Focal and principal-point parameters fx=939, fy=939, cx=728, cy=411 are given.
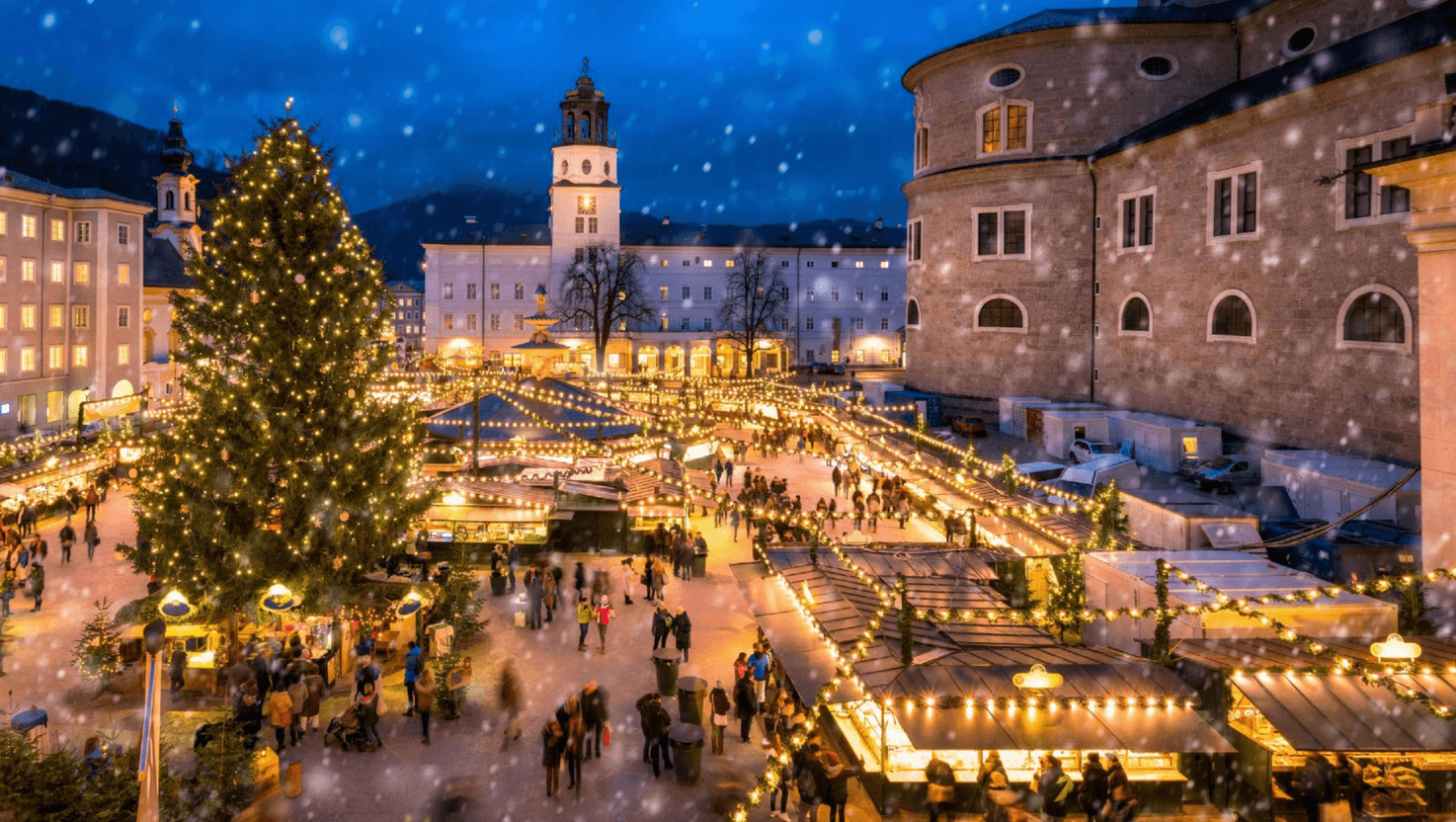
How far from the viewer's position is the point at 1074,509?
21281mm

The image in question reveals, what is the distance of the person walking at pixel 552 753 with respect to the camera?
10922 millimetres

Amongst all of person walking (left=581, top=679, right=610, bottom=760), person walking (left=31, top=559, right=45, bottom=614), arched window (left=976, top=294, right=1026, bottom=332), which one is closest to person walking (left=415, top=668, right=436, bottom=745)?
person walking (left=581, top=679, right=610, bottom=760)

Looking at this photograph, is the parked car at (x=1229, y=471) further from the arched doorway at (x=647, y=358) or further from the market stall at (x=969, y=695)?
the arched doorway at (x=647, y=358)

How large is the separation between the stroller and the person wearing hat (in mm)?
7123

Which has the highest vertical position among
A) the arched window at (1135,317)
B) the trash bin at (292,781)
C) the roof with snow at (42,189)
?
the roof with snow at (42,189)

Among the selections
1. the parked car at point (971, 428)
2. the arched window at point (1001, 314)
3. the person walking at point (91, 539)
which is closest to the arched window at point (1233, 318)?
the parked car at point (971, 428)

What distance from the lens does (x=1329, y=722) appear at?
9.53m

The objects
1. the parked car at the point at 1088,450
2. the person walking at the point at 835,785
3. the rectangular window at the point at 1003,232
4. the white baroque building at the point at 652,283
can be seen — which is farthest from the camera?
the white baroque building at the point at 652,283

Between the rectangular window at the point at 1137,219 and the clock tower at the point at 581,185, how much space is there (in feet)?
141

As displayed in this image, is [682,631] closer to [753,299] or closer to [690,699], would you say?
[690,699]

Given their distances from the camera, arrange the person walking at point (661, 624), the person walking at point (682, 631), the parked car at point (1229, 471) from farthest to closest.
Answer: the parked car at point (1229, 471), the person walking at point (661, 624), the person walking at point (682, 631)

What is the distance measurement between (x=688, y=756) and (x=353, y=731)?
176 inches

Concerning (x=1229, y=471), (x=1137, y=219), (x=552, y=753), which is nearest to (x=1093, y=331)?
(x=1137, y=219)

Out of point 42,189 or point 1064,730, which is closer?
point 1064,730
